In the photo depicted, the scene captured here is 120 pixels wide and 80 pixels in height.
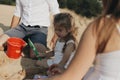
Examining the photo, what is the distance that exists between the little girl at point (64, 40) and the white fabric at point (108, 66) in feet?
4.89

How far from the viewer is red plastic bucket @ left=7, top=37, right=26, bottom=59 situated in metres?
4.25

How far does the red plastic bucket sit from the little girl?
613mm

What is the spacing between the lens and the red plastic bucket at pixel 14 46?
13.9 feet

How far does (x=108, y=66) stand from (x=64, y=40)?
175cm

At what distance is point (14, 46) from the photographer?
4.23 metres

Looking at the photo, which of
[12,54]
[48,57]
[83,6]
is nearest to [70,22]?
[48,57]

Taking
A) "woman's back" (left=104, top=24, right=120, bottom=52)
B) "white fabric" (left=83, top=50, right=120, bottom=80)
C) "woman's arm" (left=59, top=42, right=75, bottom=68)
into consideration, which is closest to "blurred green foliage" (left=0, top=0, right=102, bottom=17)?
"woman's arm" (left=59, top=42, right=75, bottom=68)

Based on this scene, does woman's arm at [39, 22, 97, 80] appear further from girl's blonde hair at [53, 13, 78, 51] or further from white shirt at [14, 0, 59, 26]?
white shirt at [14, 0, 59, 26]

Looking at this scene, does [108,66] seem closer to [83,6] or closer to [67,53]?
[67,53]

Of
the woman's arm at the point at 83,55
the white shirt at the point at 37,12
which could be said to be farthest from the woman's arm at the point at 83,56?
the white shirt at the point at 37,12

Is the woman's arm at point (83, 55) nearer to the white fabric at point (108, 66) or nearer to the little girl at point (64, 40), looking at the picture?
the white fabric at point (108, 66)

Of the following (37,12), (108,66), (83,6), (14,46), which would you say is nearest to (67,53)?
(14,46)

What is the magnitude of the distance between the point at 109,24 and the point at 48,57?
93.6 inches

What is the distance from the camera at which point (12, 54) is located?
431cm
